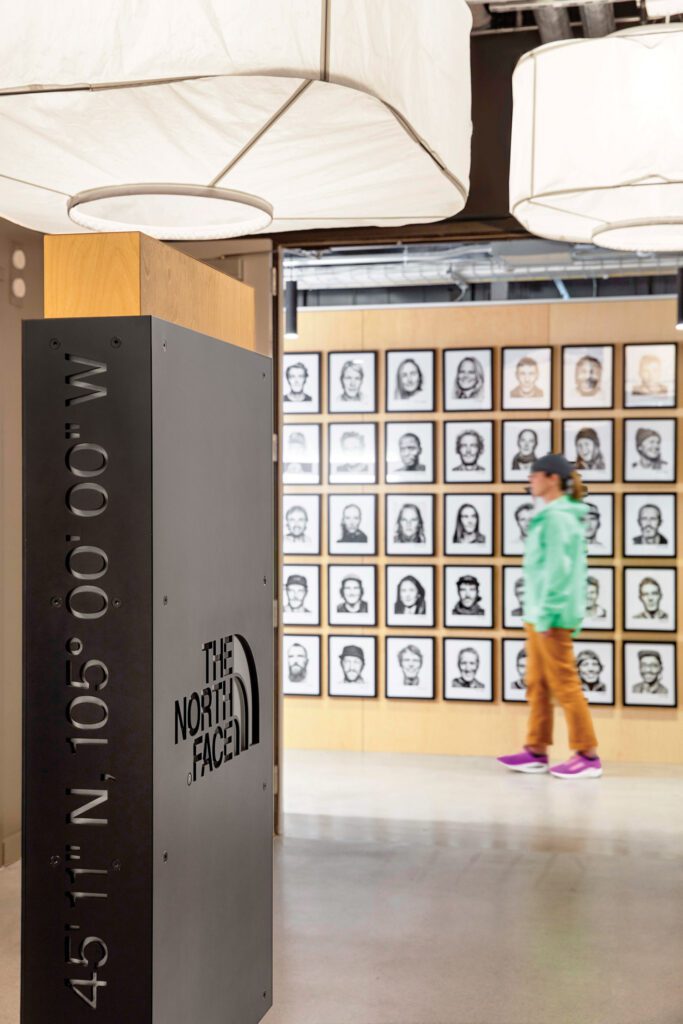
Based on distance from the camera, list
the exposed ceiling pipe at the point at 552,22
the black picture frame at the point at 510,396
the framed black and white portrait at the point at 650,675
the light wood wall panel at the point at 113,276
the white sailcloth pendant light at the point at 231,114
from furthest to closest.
A: 1. the black picture frame at the point at 510,396
2. the framed black and white portrait at the point at 650,675
3. the exposed ceiling pipe at the point at 552,22
4. the light wood wall panel at the point at 113,276
5. the white sailcloth pendant light at the point at 231,114

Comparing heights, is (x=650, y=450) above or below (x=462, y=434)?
below

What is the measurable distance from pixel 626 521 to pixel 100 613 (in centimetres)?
600

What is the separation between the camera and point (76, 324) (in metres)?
1.73

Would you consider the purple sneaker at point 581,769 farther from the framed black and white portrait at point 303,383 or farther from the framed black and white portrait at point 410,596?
the framed black and white portrait at point 303,383

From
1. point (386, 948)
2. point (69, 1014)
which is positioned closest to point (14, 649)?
point (386, 948)

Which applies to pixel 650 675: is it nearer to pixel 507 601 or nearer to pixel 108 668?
pixel 507 601

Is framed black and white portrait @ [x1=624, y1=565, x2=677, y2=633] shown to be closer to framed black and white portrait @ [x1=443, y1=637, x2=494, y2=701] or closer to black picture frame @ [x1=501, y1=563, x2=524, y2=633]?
black picture frame @ [x1=501, y1=563, x2=524, y2=633]

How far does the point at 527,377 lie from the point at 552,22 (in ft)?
9.33

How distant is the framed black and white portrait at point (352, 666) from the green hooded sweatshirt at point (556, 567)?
1.29 metres

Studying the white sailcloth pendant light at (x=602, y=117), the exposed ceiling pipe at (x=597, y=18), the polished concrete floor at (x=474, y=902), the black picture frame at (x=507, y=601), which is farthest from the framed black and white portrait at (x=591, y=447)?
the white sailcloth pendant light at (x=602, y=117)

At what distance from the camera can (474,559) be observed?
754 centimetres

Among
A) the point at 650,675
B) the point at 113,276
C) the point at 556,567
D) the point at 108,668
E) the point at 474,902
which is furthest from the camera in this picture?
the point at 650,675

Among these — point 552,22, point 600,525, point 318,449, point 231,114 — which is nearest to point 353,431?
point 318,449

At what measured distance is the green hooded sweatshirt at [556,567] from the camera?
21.9 ft
